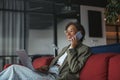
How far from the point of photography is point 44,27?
7.18 metres

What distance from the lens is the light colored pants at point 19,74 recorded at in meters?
2.48

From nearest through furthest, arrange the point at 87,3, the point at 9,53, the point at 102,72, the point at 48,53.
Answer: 1. the point at 102,72
2. the point at 9,53
3. the point at 48,53
4. the point at 87,3

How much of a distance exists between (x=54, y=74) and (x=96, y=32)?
548cm

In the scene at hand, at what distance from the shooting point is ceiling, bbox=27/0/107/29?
7.07 metres

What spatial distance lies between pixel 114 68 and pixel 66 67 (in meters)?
0.71

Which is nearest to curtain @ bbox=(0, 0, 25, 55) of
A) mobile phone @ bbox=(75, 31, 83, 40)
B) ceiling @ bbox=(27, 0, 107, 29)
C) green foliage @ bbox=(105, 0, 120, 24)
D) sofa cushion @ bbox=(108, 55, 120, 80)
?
ceiling @ bbox=(27, 0, 107, 29)

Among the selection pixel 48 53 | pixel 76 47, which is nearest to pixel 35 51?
pixel 48 53

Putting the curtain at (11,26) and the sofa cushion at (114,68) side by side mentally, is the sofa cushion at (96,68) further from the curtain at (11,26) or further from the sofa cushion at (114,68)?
the curtain at (11,26)

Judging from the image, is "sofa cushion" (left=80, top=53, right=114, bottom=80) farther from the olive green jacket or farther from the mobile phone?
the mobile phone

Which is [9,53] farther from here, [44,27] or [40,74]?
[40,74]

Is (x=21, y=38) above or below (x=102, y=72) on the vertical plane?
above

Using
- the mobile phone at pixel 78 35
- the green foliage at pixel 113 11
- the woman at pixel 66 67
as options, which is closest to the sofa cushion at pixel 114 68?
the woman at pixel 66 67

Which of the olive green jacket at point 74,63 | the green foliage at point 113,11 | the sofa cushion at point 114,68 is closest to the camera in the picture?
the sofa cushion at point 114,68

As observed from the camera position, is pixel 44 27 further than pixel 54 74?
Yes
